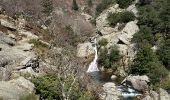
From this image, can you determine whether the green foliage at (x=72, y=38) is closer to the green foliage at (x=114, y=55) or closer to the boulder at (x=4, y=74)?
the green foliage at (x=114, y=55)

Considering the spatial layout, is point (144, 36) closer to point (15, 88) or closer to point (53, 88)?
point (53, 88)

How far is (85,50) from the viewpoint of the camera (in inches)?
3460

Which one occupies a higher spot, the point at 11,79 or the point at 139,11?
the point at 139,11

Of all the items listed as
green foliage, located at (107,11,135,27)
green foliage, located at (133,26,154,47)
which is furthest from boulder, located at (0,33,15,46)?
green foliage, located at (107,11,135,27)

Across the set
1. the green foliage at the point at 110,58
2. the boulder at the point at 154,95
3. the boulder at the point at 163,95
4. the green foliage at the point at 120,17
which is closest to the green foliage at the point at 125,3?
the green foliage at the point at 120,17

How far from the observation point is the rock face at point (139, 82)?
64125mm

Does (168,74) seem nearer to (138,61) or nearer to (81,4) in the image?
(138,61)

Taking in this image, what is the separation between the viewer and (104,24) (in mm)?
98875

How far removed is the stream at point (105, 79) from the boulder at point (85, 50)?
1394 millimetres

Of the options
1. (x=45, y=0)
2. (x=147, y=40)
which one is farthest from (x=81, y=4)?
(x=147, y=40)

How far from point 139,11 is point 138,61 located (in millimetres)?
23683

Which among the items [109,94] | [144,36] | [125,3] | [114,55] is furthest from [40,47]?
[125,3]

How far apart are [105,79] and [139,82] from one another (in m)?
Answer: 9.99

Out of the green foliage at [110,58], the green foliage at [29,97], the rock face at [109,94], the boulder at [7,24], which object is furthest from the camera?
the green foliage at [110,58]
